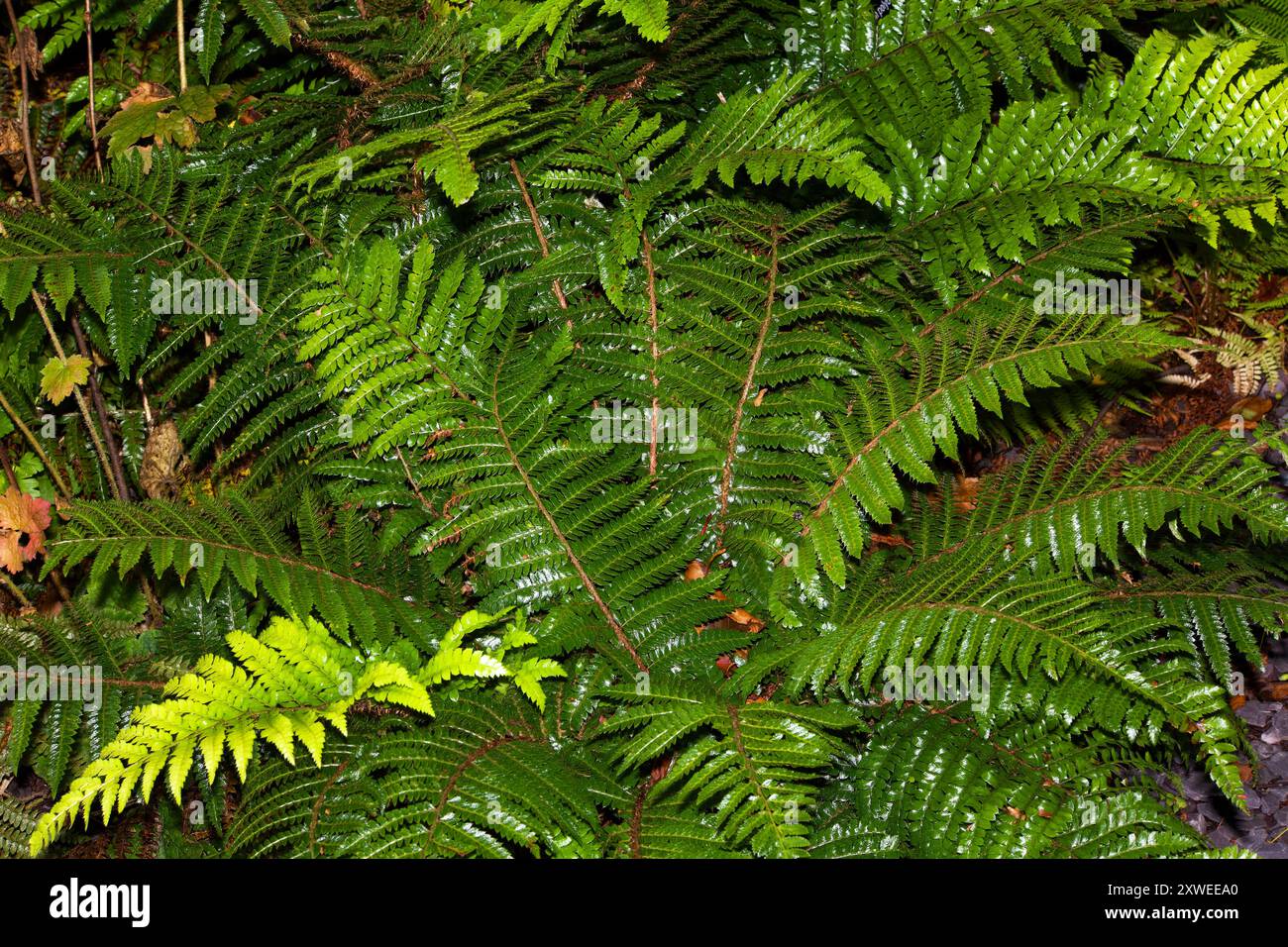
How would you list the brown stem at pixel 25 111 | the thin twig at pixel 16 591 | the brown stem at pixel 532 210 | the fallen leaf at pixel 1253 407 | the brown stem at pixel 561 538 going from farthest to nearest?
the fallen leaf at pixel 1253 407, the brown stem at pixel 25 111, the thin twig at pixel 16 591, the brown stem at pixel 532 210, the brown stem at pixel 561 538

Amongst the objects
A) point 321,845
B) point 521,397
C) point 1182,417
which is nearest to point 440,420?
point 521,397

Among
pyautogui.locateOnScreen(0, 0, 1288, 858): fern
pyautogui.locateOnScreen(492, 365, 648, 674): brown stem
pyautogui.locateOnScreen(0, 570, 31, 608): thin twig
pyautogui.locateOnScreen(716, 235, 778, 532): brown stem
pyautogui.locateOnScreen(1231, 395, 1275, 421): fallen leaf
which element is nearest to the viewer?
pyautogui.locateOnScreen(0, 0, 1288, 858): fern


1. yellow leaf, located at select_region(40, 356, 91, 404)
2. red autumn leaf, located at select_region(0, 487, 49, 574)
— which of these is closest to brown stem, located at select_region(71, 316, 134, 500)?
yellow leaf, located at select_region(40, 356, 91, 404)

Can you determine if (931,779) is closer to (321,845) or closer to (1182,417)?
(321,845)

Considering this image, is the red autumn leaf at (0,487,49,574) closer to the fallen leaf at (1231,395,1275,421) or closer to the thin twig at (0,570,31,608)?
the thin twig at (0,570,31,608)

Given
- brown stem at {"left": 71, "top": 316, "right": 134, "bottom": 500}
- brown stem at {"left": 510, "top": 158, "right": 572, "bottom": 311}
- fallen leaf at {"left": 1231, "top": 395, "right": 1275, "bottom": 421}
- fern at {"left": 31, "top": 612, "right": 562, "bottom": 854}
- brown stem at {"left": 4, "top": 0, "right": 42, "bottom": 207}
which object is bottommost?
fern at {"left": 31, "top": 612, "right": 562, "bottom": 854}

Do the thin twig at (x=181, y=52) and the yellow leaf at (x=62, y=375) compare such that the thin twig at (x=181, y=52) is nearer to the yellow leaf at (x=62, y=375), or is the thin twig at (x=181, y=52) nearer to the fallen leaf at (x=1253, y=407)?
the yellow leaf at (x=62, y=375)

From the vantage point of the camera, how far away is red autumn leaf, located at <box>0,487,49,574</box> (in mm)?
3496

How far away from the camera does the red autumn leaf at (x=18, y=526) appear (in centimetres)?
350

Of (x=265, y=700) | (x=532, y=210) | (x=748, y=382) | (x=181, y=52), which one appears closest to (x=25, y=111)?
(x=181, y=52)

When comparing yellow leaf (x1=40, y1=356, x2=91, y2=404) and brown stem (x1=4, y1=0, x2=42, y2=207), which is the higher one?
brown stem (x1=4, y1=0, x2=42, y2=207)

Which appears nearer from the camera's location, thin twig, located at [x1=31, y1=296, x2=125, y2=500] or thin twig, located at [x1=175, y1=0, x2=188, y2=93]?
thin twig, located at [x1=31, y1=296, x2=125, y2=500]

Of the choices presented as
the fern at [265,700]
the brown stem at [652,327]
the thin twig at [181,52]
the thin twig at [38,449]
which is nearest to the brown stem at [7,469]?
the thin twig at [38,449]

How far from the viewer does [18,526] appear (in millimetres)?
3523
